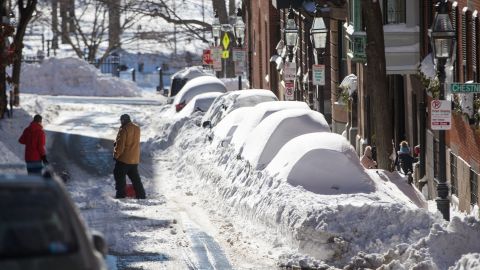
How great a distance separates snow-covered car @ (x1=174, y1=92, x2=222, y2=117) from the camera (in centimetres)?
3634

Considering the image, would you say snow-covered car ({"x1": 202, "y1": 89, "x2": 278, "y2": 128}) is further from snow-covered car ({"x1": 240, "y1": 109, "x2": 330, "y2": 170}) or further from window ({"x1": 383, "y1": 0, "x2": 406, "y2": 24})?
snow-covered car ({"x1": 240, "y1": 109, "x2": 330, "y2": 170})

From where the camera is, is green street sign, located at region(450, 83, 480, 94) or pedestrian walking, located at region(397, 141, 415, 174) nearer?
green street sign, located at region(450, 83, 480, 94)

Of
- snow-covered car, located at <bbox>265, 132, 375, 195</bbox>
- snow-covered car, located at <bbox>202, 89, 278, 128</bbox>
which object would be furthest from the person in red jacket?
snow-covered car, located at <bbox>202, 89, 278, 128</bbox>

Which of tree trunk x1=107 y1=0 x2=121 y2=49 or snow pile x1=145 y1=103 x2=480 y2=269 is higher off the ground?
tree trunk x1=107 y1=0 x2=121 y2=49

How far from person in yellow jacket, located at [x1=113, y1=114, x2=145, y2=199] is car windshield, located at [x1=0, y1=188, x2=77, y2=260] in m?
14.8

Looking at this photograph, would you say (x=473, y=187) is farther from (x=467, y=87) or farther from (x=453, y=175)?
(x=467, y=87)

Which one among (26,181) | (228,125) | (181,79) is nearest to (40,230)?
(26,181)

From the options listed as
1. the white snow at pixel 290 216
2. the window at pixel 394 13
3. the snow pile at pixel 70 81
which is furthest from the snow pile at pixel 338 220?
the snow pile at pixel 70 81

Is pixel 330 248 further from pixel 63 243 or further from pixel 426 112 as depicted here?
pixel 426 112

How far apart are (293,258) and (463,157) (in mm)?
8384

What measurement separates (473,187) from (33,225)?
615 inches

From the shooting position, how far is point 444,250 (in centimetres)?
1568

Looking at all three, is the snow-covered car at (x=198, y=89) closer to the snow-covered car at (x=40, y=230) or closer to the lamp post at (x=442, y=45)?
the lamp post at (x=442, y=45)

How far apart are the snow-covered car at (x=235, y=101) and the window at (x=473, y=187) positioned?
7.80 metres
